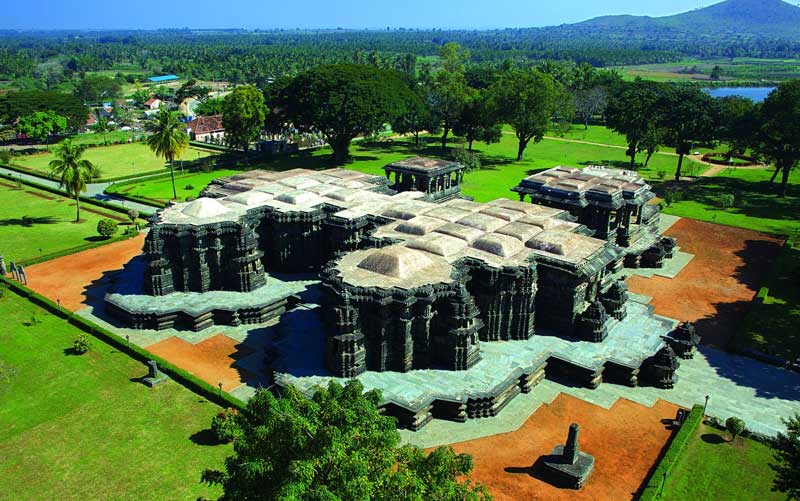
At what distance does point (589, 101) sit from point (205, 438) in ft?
421

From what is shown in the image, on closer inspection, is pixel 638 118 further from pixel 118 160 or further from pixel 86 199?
pixel 118 160

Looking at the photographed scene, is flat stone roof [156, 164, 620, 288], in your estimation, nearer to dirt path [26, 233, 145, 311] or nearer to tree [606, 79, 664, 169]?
dirt path [26, 233, 145, 311]

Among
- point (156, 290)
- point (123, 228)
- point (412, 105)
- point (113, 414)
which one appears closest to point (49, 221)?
point (123, 228)

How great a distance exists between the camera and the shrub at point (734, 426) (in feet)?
95.5

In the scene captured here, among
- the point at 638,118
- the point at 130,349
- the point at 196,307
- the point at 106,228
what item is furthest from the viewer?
the point at 638,118

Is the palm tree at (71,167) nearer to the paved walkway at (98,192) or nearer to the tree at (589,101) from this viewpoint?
the paved walkway at (98,192)

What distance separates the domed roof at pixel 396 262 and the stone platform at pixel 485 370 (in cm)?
619

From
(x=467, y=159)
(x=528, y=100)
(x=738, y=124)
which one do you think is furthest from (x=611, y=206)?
(x=528, y=100)

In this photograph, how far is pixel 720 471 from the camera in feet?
90.0

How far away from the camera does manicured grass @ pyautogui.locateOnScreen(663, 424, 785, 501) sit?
26.0 m

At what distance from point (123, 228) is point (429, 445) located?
49236 mm

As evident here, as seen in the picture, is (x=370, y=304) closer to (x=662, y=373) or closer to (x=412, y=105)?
(x=662, y=373)

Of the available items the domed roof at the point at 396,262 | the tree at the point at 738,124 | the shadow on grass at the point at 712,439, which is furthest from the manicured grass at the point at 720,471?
the tree at the point at 738,124

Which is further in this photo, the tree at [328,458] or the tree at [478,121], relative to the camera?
the tree at [478,121]
